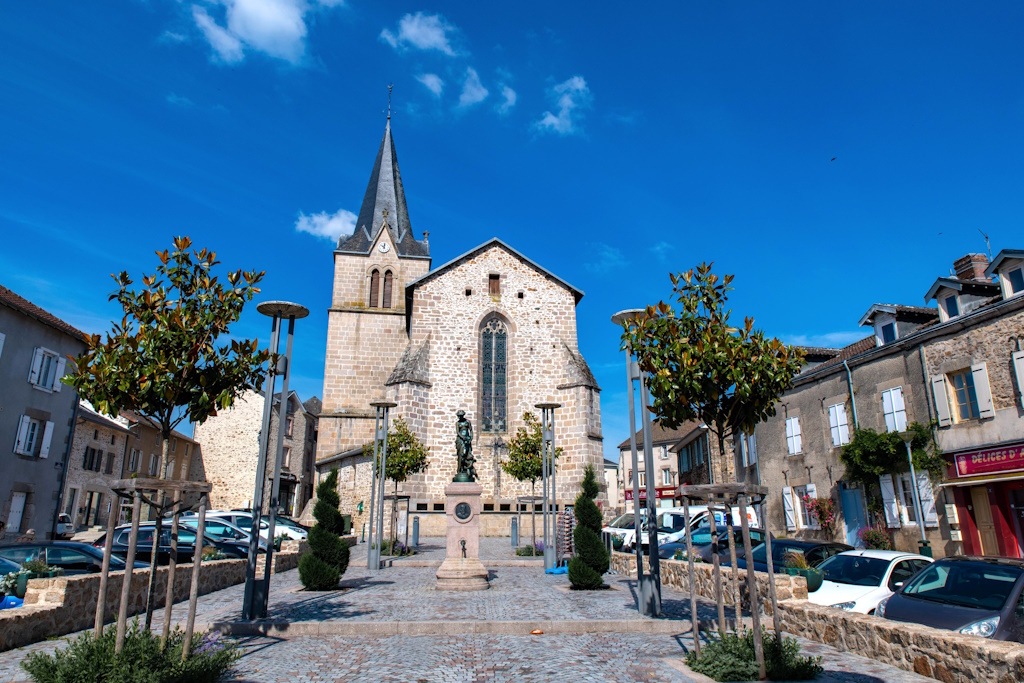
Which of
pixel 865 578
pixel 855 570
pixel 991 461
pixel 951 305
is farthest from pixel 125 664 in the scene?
pixel 951 305

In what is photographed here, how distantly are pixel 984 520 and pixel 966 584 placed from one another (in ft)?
34.6

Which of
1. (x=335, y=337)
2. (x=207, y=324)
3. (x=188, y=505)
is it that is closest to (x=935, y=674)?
(x=188, y=505)

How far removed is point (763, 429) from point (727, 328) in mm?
18819

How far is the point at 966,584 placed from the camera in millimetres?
7340

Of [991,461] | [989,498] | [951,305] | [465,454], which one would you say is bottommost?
[989,498]

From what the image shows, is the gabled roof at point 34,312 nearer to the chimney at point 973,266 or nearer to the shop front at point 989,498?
the shop front at point 989,498

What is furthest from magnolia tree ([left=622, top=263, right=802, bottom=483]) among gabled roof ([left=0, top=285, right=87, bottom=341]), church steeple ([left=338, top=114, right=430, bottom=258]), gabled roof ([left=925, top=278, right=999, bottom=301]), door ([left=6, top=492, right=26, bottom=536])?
church steeple ([left=338, top=114, right=430, bottom=258])

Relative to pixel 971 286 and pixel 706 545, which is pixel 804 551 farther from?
pixel 971 286

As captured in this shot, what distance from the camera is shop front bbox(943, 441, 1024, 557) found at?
14891mm

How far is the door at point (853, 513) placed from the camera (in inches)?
750

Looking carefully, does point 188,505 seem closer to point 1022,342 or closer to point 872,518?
point 1022,342

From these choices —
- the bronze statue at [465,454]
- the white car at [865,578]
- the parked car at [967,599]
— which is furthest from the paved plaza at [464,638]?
the bronze statue at [465,454]

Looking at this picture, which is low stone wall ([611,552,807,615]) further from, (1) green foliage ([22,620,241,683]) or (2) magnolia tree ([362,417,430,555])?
(2) magnolia tree ([362,417,430,555])

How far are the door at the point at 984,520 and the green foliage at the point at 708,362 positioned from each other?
473 inches
